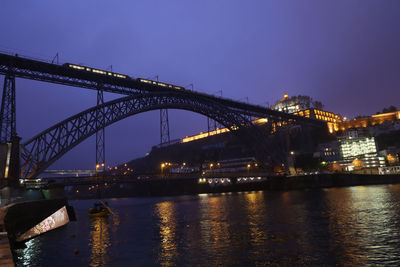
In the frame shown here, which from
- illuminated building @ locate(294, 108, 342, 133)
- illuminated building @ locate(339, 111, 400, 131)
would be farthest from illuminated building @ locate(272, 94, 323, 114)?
illuminated building @ locate(339, 111, 400, 131)

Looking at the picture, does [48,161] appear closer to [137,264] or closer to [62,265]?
[62,265]

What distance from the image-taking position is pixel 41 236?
2398 cm

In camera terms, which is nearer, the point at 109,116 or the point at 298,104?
the point at 109,116

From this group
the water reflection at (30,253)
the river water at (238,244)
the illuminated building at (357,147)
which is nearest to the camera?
the river water at (238,244)

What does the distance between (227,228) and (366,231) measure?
364 inches

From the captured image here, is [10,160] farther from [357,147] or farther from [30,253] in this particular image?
[357,147]

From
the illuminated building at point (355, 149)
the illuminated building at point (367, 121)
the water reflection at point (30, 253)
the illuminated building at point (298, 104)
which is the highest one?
the illuminated building at point (298, 104)

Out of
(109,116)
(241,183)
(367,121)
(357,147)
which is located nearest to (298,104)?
(367,121)

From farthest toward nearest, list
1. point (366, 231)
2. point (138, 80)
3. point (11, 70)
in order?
point (138, 80) → point (11, 70) → point (366, 231)

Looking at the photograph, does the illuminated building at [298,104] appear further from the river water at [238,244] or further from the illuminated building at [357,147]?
the river water at [238,244]

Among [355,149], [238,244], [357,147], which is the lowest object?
[238,244]

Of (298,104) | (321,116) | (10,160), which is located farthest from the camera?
(298,104)

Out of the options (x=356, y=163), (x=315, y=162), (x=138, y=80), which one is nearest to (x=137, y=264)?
(x=138, y=80)

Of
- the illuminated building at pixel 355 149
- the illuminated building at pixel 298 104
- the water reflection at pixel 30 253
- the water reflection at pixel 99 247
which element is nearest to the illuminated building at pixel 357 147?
the illuminated building at pixel 355 149
